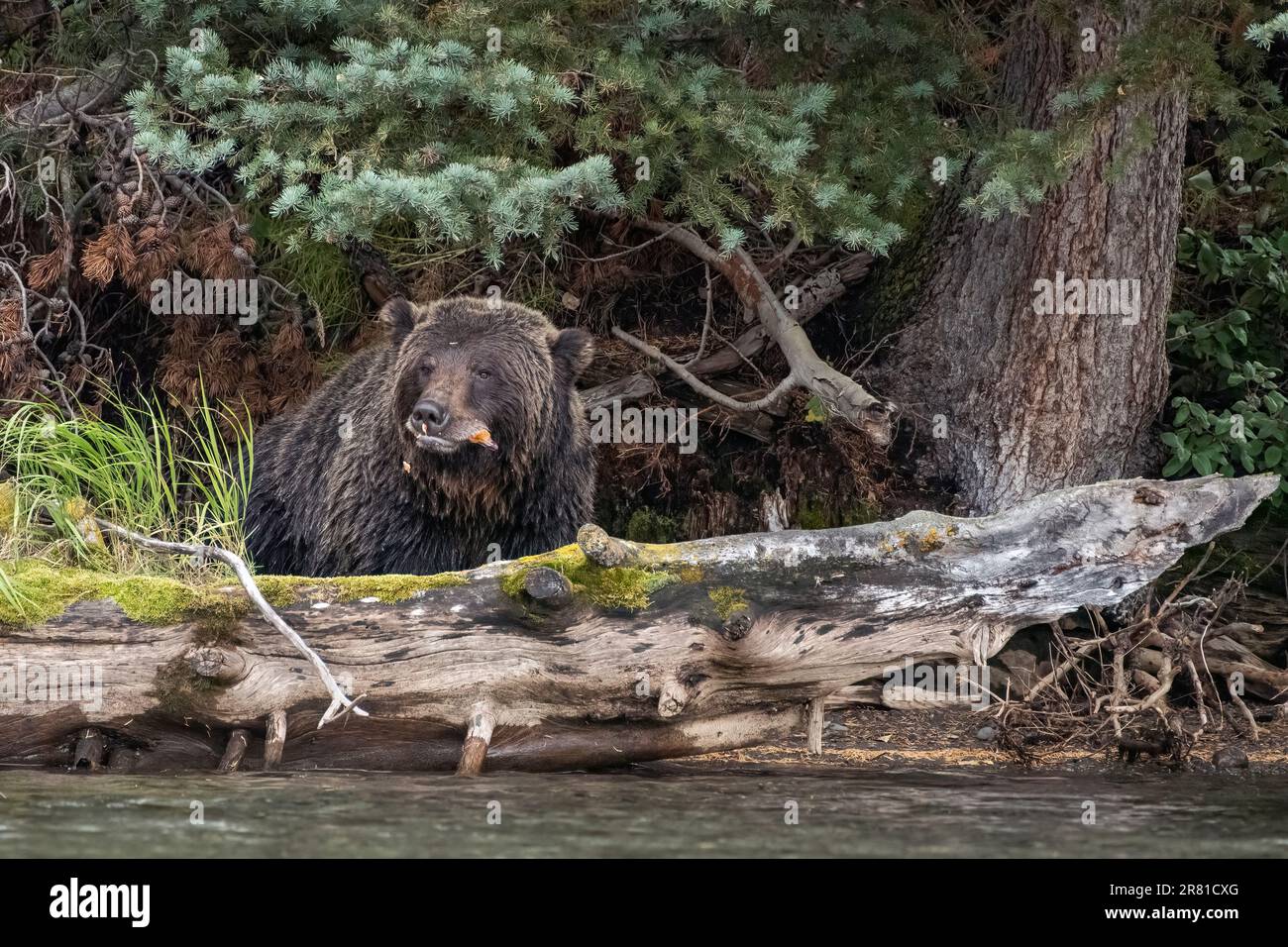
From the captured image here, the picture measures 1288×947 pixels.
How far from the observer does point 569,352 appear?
7.69 metres

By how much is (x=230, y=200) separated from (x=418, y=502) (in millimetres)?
2734

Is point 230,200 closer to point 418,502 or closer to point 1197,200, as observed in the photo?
point 418,502

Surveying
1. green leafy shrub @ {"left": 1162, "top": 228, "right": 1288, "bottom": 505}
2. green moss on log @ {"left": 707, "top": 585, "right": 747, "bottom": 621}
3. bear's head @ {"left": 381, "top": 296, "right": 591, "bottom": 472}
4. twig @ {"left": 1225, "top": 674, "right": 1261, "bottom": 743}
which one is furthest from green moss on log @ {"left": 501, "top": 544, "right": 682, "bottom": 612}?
green leafy shrub @ {"left": 1162, "top": 228, "right": 1288, "bottom": 505}

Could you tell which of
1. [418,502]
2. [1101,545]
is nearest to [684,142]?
[418,502]

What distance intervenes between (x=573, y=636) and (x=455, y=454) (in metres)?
1.70

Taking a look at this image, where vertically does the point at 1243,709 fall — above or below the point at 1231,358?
below

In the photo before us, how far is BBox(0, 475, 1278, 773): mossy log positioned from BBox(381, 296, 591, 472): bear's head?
4.16 ft

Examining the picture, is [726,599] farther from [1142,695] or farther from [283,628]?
[1142,695]

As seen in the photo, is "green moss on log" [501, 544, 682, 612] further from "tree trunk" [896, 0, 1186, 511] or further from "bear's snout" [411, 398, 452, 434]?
"tree trunk" [896, 0, 1186, 511]

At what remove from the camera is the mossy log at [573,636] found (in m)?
5.71

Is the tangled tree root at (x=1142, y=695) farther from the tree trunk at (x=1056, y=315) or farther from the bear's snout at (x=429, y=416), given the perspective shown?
the bear's snout at (x=429, y=416)

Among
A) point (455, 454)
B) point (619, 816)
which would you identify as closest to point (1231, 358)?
point (455, 454)

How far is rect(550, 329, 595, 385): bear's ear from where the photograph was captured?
25.1ft

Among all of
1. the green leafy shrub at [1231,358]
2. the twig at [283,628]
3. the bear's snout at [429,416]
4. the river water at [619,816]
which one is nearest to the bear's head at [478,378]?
the bear's snout at [429,416]
